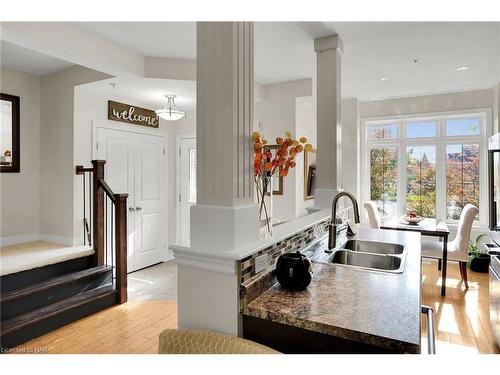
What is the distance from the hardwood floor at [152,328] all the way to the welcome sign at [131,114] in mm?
2484

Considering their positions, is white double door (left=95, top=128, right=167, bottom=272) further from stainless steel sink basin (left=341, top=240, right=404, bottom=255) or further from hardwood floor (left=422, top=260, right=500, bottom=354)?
Answer: hardwood floor (left=422, top=260, right=500, bottom=354)

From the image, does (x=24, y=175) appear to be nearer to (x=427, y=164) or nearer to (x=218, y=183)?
(x=218, y=183)

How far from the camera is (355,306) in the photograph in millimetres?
1159

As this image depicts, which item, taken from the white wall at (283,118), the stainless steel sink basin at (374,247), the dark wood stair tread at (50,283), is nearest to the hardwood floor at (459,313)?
the stainless steel sink basin at (374,247)

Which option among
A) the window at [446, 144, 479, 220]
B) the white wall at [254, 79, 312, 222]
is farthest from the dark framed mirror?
the window at [446, 144, 479, 220]

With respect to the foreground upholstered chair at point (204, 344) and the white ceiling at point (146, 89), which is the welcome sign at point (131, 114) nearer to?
the white ceiling at point (146, 89)

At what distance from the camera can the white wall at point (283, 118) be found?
4.29 meters

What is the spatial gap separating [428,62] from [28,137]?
15.9 feet

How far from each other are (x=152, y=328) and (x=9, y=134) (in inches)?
115

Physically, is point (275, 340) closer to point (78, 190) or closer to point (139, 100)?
point (78, 190)

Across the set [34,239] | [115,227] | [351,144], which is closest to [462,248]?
[351,144]

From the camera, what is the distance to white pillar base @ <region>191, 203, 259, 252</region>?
1.20 metres

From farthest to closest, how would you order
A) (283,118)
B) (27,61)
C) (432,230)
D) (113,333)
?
(283,118) → (432,230) → (27,61) → (113,333)
